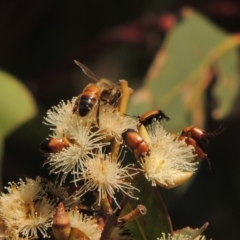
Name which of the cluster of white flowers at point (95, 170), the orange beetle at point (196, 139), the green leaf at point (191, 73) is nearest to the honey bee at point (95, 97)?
the cluster of white flowers at point (95, 170)

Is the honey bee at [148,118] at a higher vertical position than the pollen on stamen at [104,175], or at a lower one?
higher

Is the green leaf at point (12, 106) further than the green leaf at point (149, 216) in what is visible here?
Yes

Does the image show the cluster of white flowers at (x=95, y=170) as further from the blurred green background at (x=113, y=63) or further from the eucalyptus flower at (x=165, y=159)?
the blurred green background at (x=113, y=63)

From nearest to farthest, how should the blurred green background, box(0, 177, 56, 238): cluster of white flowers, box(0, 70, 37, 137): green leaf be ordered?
box(0, 177, 56, 238): cluster of white flowers, box(0, 70, 37, 137): green leaf, the blurred green background

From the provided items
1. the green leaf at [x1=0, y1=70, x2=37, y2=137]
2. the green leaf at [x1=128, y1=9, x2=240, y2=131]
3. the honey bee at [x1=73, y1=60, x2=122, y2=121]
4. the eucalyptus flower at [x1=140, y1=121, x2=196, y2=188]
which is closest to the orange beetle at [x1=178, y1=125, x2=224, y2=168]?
the eucalyptus flower at [x1=140, y1=121, x2=196, y2=188]

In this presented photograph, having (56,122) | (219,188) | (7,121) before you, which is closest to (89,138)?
(56,122)

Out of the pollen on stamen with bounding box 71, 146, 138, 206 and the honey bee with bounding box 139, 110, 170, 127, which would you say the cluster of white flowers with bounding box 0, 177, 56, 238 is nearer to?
the pollen on stamen with bounding box 71, 146, 138, 206

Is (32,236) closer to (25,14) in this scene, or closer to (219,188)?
(219,188)
